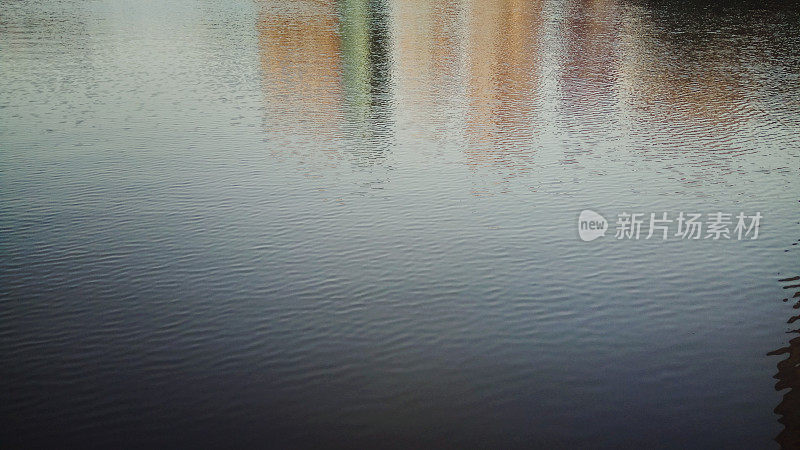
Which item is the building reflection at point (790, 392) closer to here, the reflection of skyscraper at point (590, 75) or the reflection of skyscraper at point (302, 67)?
the reflection of skyscraper at point (590, 75)

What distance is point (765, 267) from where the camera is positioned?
24.6ft

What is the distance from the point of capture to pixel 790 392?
5.50 m

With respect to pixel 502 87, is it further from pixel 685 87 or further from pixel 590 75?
pixel 685 87

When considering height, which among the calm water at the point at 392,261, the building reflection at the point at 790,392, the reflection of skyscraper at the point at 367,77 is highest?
the reflection of skyscraper at the point at 367,77

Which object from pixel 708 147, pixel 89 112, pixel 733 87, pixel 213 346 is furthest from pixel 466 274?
pixel 733 87

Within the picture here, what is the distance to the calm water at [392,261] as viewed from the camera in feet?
17.5

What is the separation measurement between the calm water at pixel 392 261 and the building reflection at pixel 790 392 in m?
0.02

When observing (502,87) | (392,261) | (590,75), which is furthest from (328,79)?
(392,261)

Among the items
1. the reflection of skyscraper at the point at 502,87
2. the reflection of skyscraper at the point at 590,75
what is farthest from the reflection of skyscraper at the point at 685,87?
the reflection of skyscraper at the point at 502,87

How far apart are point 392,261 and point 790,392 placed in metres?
3.29

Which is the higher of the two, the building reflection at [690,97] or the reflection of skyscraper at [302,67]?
the reflection of skyscraper at [302,67]

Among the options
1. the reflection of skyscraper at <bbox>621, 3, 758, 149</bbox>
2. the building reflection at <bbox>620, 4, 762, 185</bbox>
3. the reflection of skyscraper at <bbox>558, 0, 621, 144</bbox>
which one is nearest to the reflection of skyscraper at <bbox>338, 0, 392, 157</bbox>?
the reflection of skyscraper at <bbox>558, 0, 621, 144</bbox>

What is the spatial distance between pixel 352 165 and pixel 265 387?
540 cm

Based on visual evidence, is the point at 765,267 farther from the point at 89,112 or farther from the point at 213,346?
the point at 89,112
